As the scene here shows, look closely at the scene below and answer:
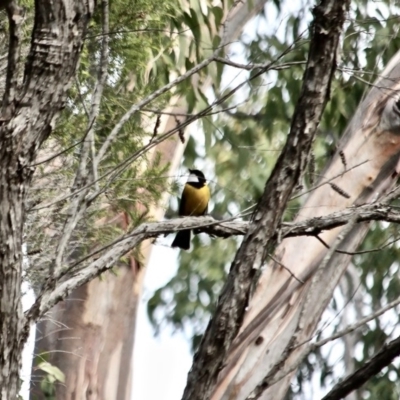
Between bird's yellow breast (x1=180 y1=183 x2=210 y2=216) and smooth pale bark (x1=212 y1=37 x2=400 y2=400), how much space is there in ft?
5.85

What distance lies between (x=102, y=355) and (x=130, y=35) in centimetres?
255

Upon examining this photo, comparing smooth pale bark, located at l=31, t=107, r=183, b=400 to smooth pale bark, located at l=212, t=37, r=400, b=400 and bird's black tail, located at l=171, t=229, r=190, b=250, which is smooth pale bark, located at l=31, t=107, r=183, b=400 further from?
smooth pale bark, located at l=212, t=37, r=400, b=400

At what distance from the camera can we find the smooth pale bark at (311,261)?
4.82 m

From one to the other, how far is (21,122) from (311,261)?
303 centimetres

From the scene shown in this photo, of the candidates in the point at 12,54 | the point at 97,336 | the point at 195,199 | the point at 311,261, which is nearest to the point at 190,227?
the point at 12,54

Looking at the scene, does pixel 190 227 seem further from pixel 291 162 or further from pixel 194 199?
pixel 194 199

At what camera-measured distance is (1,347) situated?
8.40ft

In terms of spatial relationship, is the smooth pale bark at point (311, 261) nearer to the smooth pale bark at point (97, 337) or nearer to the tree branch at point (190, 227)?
the tree branch at point (190, 227)

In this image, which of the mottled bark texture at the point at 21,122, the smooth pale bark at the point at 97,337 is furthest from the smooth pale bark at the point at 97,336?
the mottled bark texture at the point at 21,122

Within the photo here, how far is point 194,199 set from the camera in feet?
24.5

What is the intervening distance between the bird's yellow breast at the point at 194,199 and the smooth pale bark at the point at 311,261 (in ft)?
5.85

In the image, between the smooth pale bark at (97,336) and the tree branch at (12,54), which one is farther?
the smooth pale bark at (97,336)

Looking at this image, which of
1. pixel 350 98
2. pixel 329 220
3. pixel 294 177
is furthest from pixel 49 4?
pixel 350 98

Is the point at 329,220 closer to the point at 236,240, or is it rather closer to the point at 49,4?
the point at 49,4
